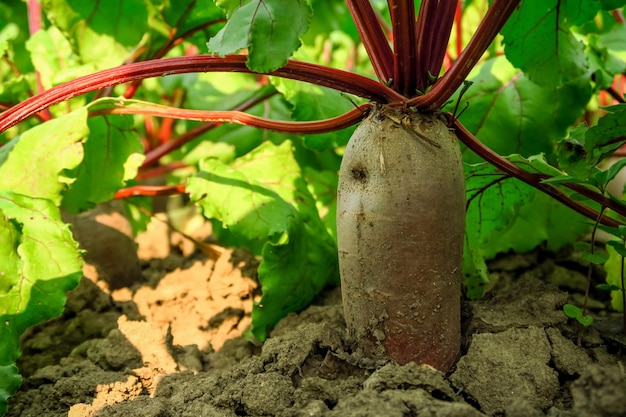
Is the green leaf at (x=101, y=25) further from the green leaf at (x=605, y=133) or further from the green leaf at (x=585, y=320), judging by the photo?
the green leaf at (x=585, y=320)

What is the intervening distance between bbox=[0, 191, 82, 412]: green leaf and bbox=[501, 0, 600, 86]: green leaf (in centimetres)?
117

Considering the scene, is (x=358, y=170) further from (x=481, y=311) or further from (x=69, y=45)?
(x=69, y=45)

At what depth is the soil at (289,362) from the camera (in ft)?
3.79

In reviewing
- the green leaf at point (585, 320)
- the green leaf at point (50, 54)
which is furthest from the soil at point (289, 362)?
the green leaf at point (50, 54)

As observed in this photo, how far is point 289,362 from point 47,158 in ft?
2.77

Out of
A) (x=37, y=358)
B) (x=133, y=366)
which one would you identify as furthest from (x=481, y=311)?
(x=37, y=358)

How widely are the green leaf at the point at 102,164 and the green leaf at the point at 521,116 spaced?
1.02 m

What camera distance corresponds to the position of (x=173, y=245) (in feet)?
8.79

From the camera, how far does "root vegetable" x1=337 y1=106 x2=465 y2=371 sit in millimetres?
1257

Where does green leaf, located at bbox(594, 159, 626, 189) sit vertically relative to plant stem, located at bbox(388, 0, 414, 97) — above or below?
below

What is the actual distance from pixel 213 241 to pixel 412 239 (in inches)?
61.7

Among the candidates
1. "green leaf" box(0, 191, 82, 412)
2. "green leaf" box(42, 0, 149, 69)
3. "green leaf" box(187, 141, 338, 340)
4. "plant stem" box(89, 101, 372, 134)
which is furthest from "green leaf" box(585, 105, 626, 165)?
"green leaf" box(42, 0, 149, 69)

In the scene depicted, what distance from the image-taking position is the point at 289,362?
1.33 m

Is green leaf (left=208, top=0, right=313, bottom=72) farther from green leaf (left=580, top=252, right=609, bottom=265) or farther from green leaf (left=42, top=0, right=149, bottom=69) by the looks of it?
green leaf (left=42, top=0, right=149, bottom=69)
